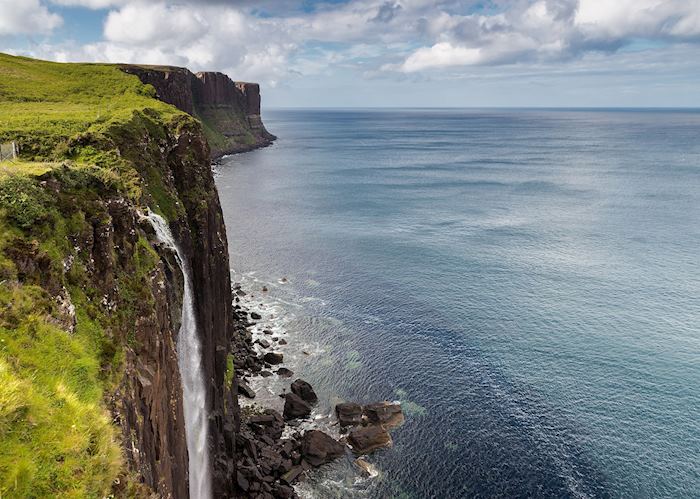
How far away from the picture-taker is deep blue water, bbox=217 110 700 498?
44.1 meters

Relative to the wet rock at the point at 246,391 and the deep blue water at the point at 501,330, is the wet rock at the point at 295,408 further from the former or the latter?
the wet rock at the point at 246,391

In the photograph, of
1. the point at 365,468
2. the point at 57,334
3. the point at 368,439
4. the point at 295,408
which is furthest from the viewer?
the point at 295,408

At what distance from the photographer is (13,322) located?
14.9m

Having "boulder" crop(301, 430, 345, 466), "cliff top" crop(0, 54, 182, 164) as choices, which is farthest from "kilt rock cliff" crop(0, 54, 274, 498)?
"boulder" crop(301, 430, 345, 466)

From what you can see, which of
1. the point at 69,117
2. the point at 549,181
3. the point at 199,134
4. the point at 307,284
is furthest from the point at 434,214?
the point at 69,117

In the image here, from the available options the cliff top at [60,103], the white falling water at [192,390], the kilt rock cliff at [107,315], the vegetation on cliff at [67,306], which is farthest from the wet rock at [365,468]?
the cliff top at [60,103]

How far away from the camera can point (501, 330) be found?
6525cm

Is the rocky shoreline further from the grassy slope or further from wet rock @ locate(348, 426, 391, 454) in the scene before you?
the grassy slope

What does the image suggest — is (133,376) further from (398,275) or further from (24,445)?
(398,275)

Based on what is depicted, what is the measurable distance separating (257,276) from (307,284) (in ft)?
32.0

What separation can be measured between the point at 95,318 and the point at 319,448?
31141mm

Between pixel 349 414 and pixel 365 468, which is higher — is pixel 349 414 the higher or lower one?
the higher one

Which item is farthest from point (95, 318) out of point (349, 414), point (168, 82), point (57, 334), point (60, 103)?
point (168, 82)

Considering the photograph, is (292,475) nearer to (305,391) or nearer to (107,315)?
(305,391)
